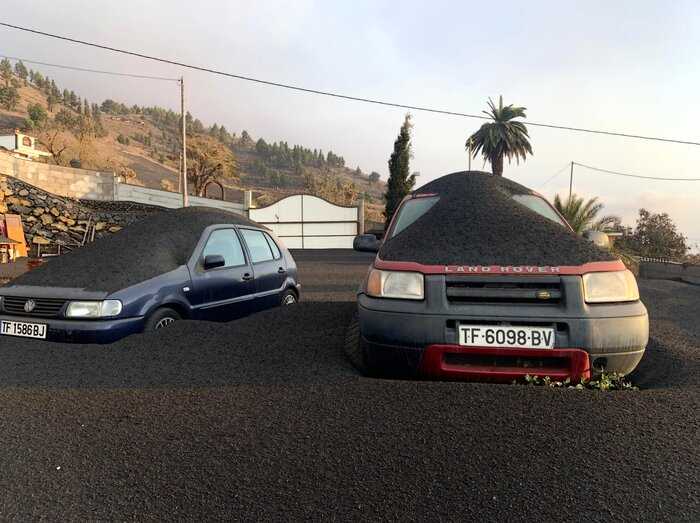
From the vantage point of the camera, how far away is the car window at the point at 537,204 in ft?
14.4

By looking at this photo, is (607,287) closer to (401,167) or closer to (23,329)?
(23,329)

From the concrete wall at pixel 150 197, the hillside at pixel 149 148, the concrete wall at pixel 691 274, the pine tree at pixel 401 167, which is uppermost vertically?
the hillside at pixel 149 148

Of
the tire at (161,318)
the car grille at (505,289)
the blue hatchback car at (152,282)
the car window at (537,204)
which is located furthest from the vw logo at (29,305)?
the car window at (537,204)

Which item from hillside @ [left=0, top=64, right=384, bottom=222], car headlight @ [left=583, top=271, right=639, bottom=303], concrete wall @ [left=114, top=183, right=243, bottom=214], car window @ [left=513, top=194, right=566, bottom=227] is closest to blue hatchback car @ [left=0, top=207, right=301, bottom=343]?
car window @ [left=513, top=194, right=566, bottom=227]

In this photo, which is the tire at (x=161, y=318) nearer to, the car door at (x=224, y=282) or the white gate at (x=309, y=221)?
the car door at (x=224, y=282)

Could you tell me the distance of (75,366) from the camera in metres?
3.30

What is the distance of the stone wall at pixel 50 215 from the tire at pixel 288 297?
1528 centimetres

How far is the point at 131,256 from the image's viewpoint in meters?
4.46

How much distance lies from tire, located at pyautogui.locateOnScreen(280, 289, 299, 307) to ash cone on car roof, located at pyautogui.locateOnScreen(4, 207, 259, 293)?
120cm

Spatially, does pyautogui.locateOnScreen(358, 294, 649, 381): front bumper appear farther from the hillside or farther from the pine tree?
the hillside

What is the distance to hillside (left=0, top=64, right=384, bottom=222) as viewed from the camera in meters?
71.7

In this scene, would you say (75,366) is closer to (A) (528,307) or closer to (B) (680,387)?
(A) (528,307)

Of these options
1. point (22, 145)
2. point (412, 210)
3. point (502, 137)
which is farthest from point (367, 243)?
point (22, 145)

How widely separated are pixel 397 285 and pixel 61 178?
2519cm
